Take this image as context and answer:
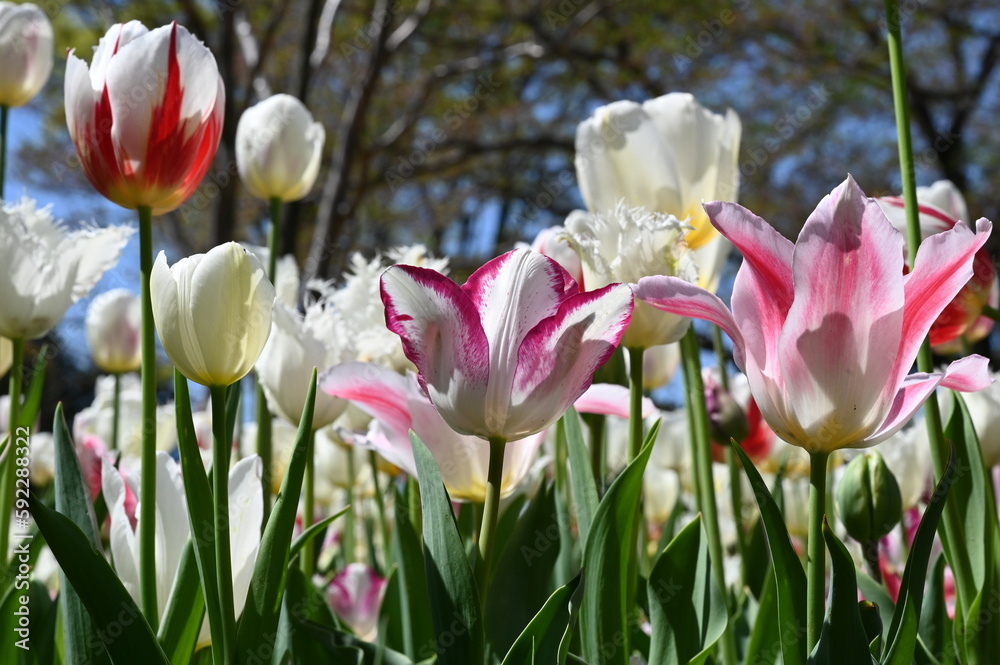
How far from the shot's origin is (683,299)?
0.53 meters

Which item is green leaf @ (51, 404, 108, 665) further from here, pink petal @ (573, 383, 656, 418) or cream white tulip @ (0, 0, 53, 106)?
cream white tulip @ (0, 0, 53, 106)

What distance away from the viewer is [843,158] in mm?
9086

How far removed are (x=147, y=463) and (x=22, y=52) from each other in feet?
2.43

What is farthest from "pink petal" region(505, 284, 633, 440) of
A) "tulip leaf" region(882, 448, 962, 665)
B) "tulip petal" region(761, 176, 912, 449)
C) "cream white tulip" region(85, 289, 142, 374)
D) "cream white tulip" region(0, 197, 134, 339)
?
"cream white tulip" region(85, 289, 142, 374)

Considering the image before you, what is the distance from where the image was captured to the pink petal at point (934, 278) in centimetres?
51

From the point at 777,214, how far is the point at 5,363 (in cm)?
856

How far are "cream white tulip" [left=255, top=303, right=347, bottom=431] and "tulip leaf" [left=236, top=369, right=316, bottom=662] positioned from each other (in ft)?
1.13

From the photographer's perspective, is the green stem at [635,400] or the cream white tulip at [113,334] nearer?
the green stem at [635,400]

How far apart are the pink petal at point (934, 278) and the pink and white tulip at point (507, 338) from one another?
6.5 inches

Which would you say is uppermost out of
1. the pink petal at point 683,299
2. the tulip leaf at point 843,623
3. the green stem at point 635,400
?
the pink petal at point 683,299

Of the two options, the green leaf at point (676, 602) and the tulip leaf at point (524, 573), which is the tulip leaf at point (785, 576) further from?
the tulip leaf at point (524, 573)

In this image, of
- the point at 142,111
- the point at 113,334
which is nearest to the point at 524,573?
the point at 142,111

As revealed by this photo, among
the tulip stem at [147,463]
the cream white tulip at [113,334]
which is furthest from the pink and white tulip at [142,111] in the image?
the cream white tulip at [113,334]

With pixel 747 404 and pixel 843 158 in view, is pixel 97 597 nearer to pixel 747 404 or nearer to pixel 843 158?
pixel 747 404
